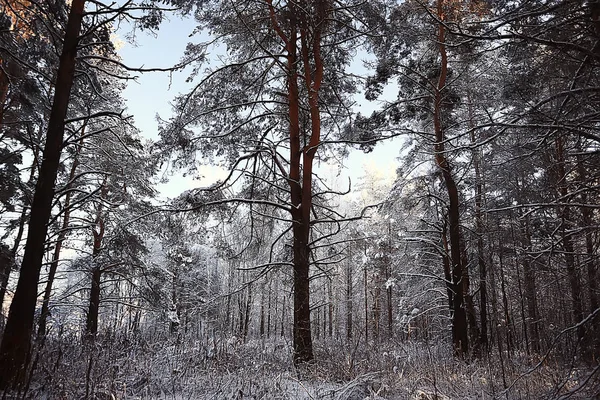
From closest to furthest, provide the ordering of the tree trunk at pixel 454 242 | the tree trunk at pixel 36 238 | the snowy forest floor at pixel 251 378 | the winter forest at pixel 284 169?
the tree trunk at pixel 36 238 → the snowy forest floor at pixel 251 378 → the winter forest at pixel 284 169 → the tree trunk at pixel 454 242

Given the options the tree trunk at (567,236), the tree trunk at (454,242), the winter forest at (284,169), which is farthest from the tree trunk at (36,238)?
the tree trunk at (454,242)

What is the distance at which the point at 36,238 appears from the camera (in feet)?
14.6

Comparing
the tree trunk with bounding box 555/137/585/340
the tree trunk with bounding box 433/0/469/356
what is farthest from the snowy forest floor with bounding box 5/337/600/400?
the tree trunk with bounding box 433/0/469/356

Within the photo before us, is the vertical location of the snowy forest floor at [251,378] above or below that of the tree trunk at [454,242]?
below

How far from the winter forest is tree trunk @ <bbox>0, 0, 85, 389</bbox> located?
2cm

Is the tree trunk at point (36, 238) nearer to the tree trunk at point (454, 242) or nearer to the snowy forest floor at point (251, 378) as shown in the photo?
the snowy forest floor at point (251, 378)

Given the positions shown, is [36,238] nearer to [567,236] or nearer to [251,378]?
[251,378]

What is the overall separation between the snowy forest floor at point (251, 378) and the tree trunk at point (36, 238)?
1.01 ft

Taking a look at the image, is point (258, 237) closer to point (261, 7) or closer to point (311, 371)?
point (311, 371)

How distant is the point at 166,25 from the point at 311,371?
6.60 meters

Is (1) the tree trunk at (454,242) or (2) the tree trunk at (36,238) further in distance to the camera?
(1) the tree trunk at (454,242)

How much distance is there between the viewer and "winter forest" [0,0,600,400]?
14.6ft

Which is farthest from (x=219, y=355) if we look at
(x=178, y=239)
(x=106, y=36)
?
(x=106, y=36)

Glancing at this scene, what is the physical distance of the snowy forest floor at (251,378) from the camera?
4105 millimetres
